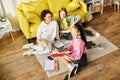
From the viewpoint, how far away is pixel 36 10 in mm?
3803

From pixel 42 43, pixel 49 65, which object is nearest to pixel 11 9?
pixel 42 43

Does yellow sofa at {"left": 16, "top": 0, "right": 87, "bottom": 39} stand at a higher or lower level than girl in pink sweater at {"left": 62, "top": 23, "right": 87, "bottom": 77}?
higher

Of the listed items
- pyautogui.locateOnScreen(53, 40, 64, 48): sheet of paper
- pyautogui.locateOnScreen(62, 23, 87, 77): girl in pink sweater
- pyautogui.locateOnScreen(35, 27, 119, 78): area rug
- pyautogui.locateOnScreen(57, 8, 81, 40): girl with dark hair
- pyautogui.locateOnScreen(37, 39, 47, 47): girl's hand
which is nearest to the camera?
pyautogui.locateOnScreen(62, 23, 87, 77): girl in pink sweater

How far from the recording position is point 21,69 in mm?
3246

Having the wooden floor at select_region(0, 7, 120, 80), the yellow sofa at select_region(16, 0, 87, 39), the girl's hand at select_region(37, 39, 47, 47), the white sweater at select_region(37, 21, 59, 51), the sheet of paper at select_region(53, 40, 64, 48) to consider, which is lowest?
the wooden floor at select_region(0, 7, 120, 80)

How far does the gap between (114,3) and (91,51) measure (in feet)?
5.90

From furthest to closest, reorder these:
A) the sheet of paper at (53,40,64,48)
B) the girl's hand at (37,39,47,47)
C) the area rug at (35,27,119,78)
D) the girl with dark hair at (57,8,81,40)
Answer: the girl with dark hair at (57,8,81,40) → the sheet of paper at (53,40,64,48) → the girl's hand at (37,39,47,47) → the area rug at (35,27,119,78)

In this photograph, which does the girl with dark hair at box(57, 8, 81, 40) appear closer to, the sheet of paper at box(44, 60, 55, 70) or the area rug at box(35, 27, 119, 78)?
the area rug at box(35, 27, 119, 78)

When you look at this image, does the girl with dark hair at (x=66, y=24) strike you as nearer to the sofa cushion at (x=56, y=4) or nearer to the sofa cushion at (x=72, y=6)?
the sofa cushion at (x=72, y=6)

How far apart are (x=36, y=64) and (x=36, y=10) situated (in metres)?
1.12

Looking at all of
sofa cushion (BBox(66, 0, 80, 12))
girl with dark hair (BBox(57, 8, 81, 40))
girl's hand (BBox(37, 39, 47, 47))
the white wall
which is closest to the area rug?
girl's hand (BBox(37, 39, 47, 47))

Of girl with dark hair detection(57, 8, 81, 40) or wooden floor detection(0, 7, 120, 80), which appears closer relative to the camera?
wooden floor detection(0, 7, 120, 80)

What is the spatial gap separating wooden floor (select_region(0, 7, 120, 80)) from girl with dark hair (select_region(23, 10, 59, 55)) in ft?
0.61

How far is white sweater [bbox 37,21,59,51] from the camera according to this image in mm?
3561
